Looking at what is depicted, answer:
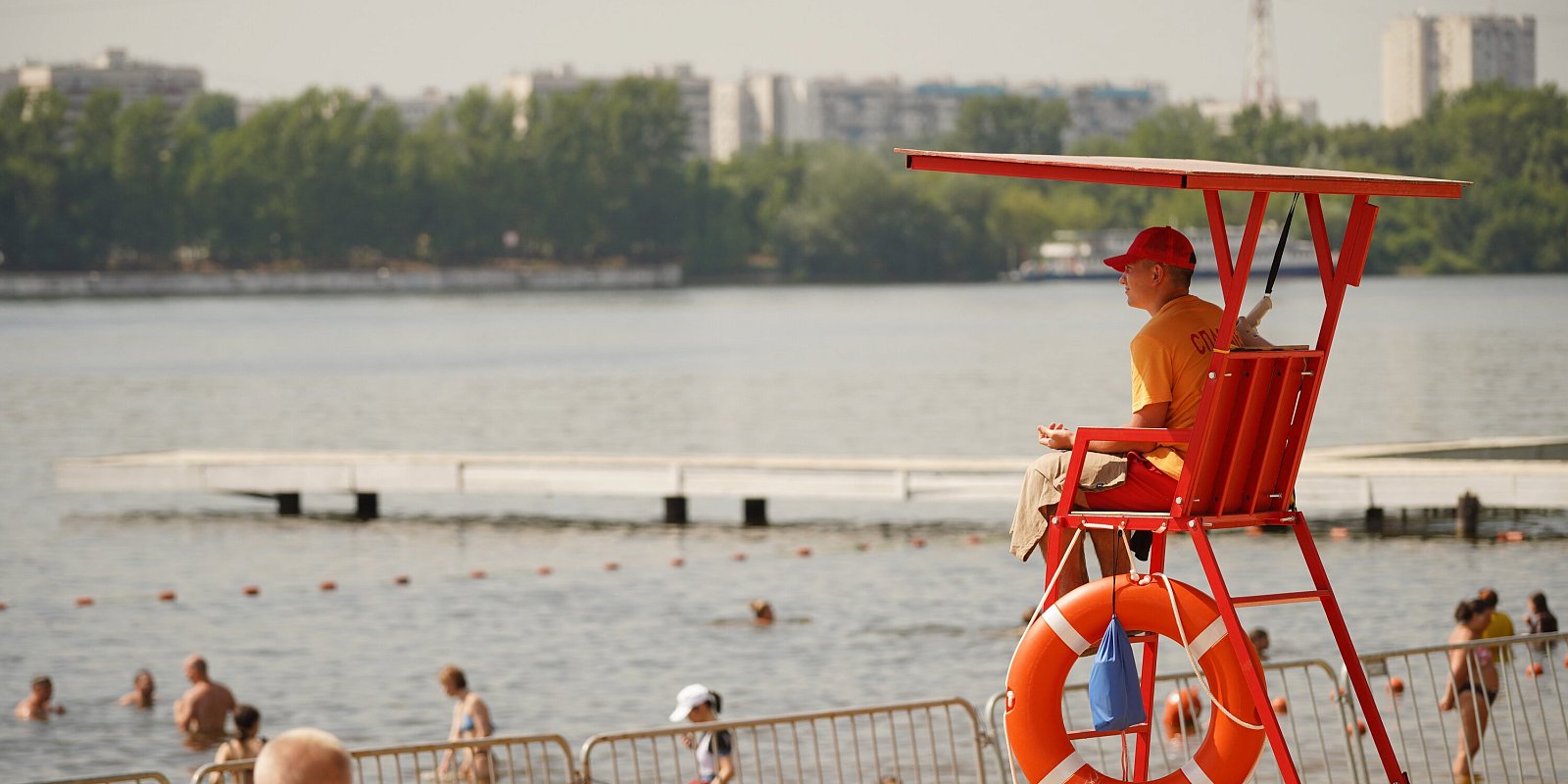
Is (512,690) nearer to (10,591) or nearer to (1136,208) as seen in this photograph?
(10,591)

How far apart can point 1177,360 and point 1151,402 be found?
0.17m

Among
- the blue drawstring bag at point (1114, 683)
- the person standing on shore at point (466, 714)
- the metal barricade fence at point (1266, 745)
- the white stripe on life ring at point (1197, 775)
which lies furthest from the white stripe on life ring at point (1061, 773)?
the person standing on shore at point (466, 714)

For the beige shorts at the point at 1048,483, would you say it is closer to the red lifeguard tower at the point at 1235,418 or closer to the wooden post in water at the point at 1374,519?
the red lifeguard tower at the point at 1235,418

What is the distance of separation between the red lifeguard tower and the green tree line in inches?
5694

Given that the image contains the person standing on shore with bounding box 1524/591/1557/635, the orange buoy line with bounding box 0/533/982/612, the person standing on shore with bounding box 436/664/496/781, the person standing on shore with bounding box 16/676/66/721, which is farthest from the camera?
the orange buoy line with bounding box 0/533/982/612

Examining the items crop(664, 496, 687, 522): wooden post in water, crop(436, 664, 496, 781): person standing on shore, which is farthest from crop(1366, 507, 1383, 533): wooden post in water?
crop(436, 664, 496, 781): person standing on shore

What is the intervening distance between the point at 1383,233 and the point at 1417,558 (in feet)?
440

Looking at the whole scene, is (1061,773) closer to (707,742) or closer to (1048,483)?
(1048,483)

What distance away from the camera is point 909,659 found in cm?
2405

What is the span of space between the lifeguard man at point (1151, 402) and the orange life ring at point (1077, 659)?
0.20 m

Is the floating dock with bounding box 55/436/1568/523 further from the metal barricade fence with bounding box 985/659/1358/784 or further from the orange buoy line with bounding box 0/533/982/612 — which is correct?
the metal barricade fence with bounding box 985/659/1358/784

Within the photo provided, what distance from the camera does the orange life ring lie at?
734cm

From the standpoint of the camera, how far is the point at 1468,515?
2800 cm

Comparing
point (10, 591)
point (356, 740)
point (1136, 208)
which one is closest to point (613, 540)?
point (10, 591)
